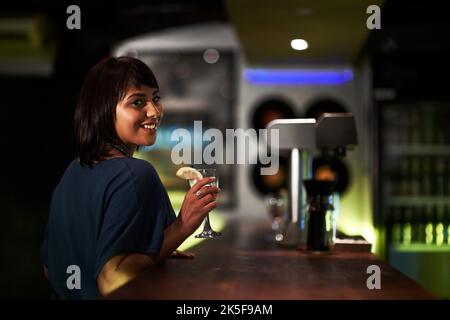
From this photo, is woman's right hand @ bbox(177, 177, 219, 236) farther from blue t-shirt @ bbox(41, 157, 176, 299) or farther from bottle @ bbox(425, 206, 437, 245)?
bottle @ bbox(425, 206, 437, 245)

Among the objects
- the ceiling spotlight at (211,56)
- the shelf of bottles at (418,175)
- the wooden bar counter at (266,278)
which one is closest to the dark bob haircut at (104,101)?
the wooden bar counter at (266,278)

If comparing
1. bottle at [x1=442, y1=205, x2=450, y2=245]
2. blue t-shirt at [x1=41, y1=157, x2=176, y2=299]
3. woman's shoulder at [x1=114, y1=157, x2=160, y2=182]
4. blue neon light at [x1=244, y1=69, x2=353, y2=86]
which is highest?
blue neon light at [x1=244, y1=69, x2=353, y2=86]

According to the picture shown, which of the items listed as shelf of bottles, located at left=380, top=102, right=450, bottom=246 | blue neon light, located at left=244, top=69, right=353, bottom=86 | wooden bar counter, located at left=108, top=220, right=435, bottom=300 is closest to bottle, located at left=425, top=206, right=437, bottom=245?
shelf of bottles, located at left=380, top=102, right=450, bottom=246

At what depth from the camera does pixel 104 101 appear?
5.37 feet

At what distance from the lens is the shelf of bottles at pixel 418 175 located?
5414mm

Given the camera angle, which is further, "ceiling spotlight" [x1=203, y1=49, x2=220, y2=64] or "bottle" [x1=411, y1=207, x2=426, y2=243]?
"ceiling spotlight" [x1=203, y1=49, x2=220, y2=64]

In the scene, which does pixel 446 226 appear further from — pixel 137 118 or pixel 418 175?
pixel 137 118

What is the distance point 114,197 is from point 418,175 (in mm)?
4302

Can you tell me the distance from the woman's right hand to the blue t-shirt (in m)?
0.05

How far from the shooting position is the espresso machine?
2490mm

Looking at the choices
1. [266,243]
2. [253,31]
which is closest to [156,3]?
[253,31]

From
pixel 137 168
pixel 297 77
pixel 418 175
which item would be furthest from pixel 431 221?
pixel 137 168

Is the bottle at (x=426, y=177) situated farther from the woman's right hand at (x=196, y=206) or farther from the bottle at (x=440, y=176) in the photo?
the woman's right hand at (x=196, y=206)
